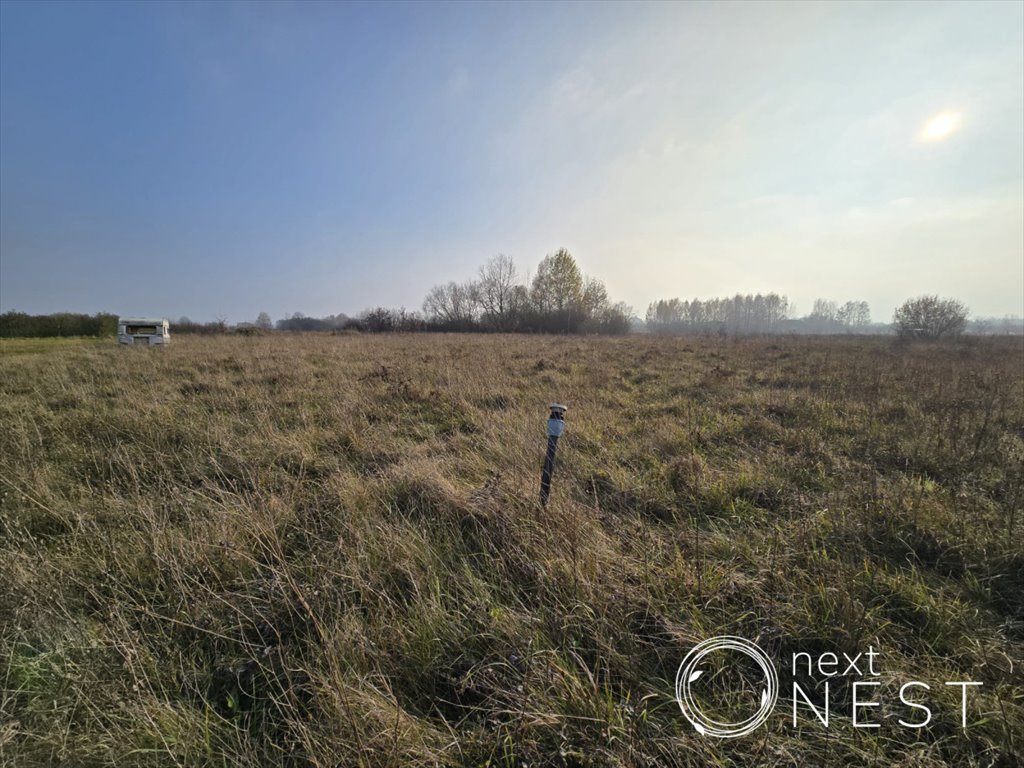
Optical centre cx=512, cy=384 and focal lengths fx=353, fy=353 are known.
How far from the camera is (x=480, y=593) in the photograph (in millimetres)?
1979

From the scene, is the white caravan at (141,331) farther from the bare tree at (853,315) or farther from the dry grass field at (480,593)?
the bare tree at (853,315)

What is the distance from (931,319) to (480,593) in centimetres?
3808

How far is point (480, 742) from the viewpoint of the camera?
132 cm

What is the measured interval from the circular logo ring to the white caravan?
875 inches

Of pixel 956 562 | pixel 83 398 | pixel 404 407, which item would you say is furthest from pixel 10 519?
pixel 956 562

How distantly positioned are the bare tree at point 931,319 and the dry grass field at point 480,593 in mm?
31555

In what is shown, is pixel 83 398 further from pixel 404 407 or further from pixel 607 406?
pixel 607 406

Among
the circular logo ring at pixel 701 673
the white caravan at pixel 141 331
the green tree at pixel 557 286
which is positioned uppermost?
the green tree at pixel 557 286

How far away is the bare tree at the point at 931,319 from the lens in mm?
24641

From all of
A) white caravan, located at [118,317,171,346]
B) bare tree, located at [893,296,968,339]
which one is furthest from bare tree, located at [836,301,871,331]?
white caravan, located at [118,317,171,346]

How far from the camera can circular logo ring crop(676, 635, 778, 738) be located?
4.50 ft

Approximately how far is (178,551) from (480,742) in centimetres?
224

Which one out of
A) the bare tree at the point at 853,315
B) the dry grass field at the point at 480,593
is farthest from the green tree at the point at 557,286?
the bare tree at the point at 853,315

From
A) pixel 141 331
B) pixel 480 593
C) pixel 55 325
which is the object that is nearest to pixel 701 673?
pixel 480 593
